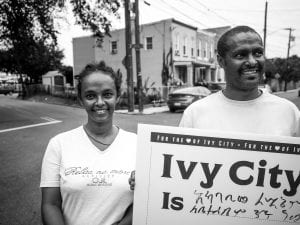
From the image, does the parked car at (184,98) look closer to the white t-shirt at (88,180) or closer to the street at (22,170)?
the street at (22,170)

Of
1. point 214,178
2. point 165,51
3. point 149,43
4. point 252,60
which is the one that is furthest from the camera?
point 149,43

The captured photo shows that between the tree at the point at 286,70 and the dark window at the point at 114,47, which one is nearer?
the dark window at the point at 114,47

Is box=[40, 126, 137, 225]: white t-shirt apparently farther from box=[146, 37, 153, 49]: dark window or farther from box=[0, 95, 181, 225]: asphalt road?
box=[146, 37, 153, 49]: dark window

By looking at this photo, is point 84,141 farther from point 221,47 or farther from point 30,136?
point 30,136

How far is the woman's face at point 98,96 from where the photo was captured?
1963 millimetres

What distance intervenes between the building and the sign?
2582 centimetres

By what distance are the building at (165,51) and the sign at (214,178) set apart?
25821mm

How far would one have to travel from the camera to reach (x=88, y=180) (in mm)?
1794

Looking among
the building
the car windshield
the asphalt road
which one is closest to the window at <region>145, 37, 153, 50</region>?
the building

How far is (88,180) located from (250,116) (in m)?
1.07

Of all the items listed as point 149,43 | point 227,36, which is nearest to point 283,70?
point 149,43

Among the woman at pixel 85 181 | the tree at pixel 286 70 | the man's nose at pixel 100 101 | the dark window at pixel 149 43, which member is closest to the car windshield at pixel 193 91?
the dark window at pixel 149 43

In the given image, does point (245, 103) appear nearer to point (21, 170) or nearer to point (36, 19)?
point (21, 170)

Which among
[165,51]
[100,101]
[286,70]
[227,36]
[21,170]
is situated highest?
[165,51]
